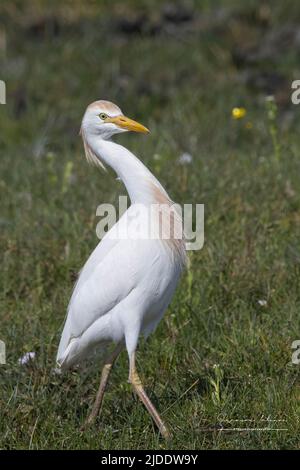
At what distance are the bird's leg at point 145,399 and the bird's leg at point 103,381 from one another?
0.17 metres

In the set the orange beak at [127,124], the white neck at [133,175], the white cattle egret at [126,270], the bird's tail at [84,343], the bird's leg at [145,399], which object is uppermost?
the orange beak at [127,124]

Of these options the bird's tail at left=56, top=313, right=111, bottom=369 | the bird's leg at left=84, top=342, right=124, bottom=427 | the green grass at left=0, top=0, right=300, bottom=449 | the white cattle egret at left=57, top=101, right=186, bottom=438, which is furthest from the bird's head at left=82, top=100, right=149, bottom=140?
the green grass at left=0, top=0, right=300, bottom=449

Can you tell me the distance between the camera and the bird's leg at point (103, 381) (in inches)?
187

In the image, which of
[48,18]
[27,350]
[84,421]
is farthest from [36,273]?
[48,18]

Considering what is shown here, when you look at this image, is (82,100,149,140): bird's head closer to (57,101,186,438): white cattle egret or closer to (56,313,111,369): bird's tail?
(57,101,186,438): white cattle egret

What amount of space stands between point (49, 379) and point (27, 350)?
13.2 inches

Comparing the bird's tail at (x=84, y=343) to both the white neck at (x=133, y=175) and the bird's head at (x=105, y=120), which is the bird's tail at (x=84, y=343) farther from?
the bird's head at (x=105, y=120)

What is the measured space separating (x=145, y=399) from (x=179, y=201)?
89.0 inches

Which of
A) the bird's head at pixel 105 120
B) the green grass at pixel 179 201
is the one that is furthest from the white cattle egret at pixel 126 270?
the green grass at pixel 179 201

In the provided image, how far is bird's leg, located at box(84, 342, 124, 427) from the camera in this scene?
4.74 metres

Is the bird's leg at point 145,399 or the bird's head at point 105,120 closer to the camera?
the bird's leg at point 145,399

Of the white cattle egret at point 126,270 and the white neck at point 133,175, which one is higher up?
the white neck at point 133,175

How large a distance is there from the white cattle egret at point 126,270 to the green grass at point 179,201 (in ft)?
0.88

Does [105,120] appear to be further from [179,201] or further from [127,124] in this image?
[179,201]
